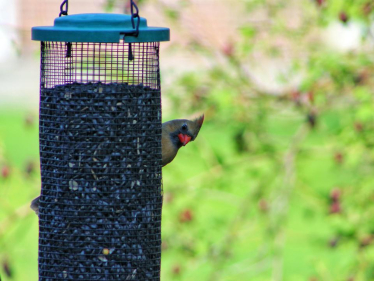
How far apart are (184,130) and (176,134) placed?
2.7 inches

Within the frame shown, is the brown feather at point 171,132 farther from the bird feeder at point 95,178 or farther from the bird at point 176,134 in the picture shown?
the bird feeder at point 95,178

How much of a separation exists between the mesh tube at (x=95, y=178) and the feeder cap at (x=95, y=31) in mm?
146

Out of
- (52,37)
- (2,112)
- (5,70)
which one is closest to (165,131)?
(52,37)

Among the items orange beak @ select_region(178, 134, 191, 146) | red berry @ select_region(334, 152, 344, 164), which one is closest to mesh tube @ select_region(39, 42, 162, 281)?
orange beak @ select_region(178, 134, 191, 146)

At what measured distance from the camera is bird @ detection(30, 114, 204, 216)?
4.26 metres

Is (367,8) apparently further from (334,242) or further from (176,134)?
(176,134)

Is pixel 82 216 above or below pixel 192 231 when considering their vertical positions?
above

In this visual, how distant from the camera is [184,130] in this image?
14.0ft

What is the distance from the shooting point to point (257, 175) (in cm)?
677

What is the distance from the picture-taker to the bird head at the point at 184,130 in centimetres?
425

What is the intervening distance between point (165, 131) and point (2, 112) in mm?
20567

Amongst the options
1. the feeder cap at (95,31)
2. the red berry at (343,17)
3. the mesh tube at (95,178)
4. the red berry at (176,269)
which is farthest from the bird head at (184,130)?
the red berry at (176,269)

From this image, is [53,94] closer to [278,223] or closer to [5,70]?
[278,223]

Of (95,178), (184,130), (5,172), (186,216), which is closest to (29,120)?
(5,172)
